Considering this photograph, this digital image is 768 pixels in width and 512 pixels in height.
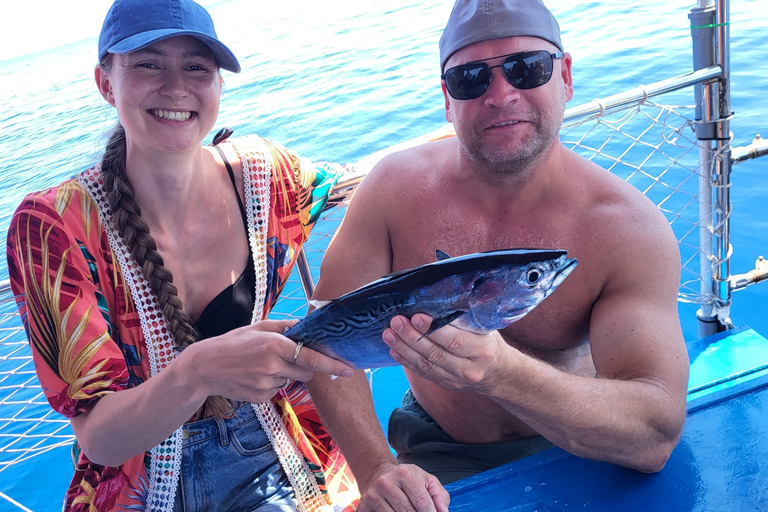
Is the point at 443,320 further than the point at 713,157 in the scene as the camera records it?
No

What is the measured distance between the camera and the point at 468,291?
4.35 feet

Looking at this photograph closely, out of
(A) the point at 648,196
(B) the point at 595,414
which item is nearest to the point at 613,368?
(B) the point at 595,414

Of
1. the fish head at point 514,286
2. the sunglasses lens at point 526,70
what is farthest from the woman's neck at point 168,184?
the fish head at point 514,286

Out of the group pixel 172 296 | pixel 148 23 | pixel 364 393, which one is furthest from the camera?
pixel 364 393

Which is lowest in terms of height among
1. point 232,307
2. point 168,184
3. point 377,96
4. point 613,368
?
point 377,96

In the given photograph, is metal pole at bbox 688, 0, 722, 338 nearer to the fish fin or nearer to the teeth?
the fish fin

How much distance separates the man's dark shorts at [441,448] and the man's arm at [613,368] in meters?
0.53

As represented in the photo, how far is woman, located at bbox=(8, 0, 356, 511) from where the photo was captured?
5.72ft

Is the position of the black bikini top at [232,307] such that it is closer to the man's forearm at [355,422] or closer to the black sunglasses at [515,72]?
the man's forearm at [355,422]

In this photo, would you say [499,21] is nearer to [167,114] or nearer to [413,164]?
[413,164]

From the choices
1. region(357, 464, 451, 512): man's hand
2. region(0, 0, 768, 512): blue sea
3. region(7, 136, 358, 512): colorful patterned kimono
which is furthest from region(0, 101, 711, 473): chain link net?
region(357, 464, 451, 512): man's hand

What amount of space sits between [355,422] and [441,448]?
459 mm

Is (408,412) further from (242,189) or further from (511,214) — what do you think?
(242,189)

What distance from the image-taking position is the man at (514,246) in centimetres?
162
